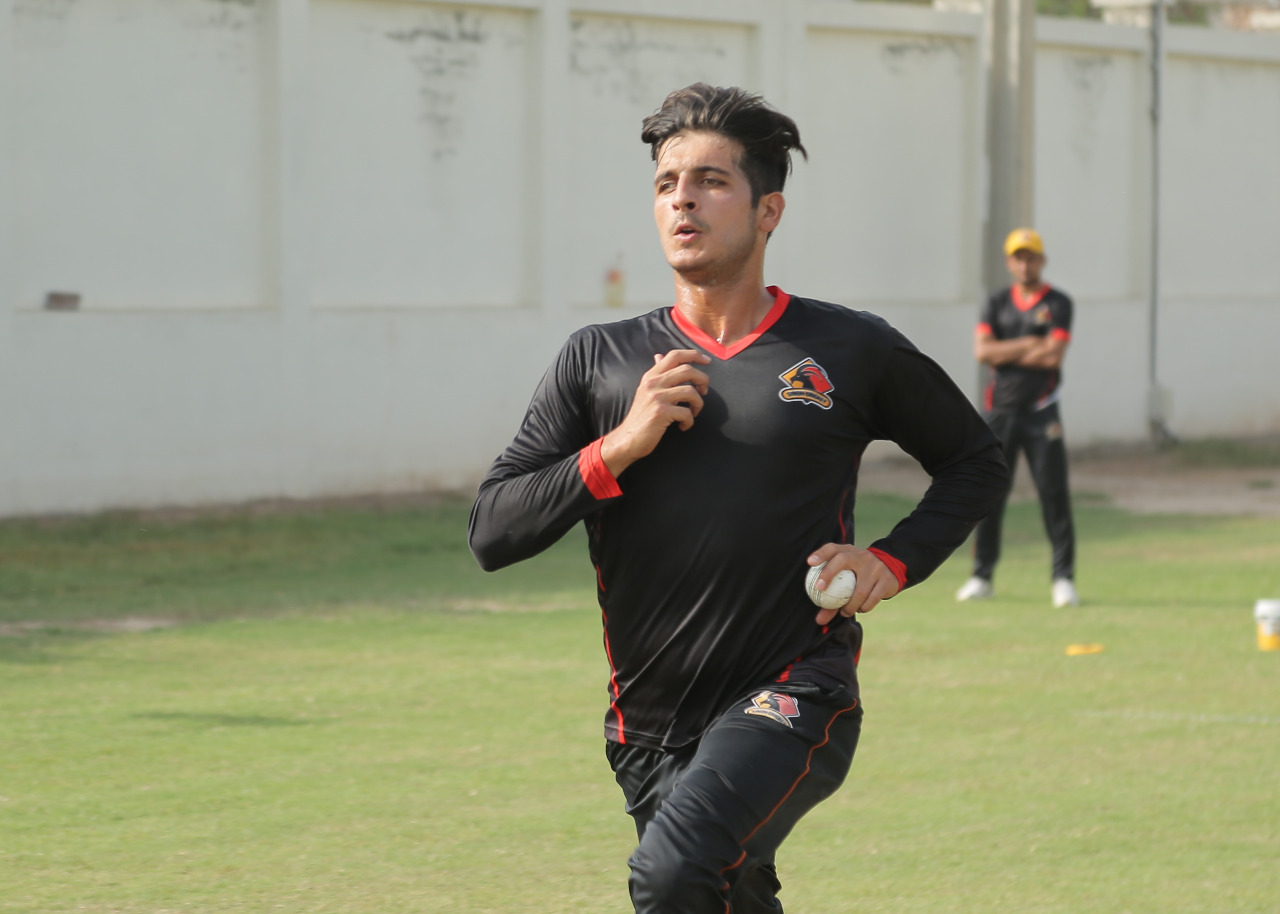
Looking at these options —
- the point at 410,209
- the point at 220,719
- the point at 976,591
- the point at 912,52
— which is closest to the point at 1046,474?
the point at 976,591

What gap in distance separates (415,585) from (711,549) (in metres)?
9.59

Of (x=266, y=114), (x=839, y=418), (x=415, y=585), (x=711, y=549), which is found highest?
(x=266, y=114)

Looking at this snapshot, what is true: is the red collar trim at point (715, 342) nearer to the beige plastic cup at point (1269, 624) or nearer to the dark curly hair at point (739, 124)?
the dark curly hair at point (739, 124)

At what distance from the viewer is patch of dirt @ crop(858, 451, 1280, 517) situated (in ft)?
63.8

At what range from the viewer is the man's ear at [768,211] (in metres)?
4.52

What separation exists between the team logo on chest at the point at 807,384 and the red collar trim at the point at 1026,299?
28.9ft

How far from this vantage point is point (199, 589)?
13.5m

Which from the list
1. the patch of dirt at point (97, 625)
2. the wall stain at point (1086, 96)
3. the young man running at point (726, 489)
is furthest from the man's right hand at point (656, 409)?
the wall stain at point (1086, 96)

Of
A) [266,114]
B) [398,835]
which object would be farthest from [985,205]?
[398,835]

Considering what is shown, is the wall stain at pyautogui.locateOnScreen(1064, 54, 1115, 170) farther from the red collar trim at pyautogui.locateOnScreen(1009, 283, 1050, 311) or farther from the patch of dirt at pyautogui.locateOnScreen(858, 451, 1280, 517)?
the red collar trim at pyautogui.locateOnScreen(1009, 283, 1050, 311)

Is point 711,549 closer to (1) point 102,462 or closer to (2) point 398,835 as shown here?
(2) point 398,835

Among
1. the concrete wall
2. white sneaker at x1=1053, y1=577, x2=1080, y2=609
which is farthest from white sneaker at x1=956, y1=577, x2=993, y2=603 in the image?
the concrete wall

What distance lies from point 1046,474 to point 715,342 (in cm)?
859

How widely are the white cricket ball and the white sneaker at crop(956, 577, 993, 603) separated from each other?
8.77m
